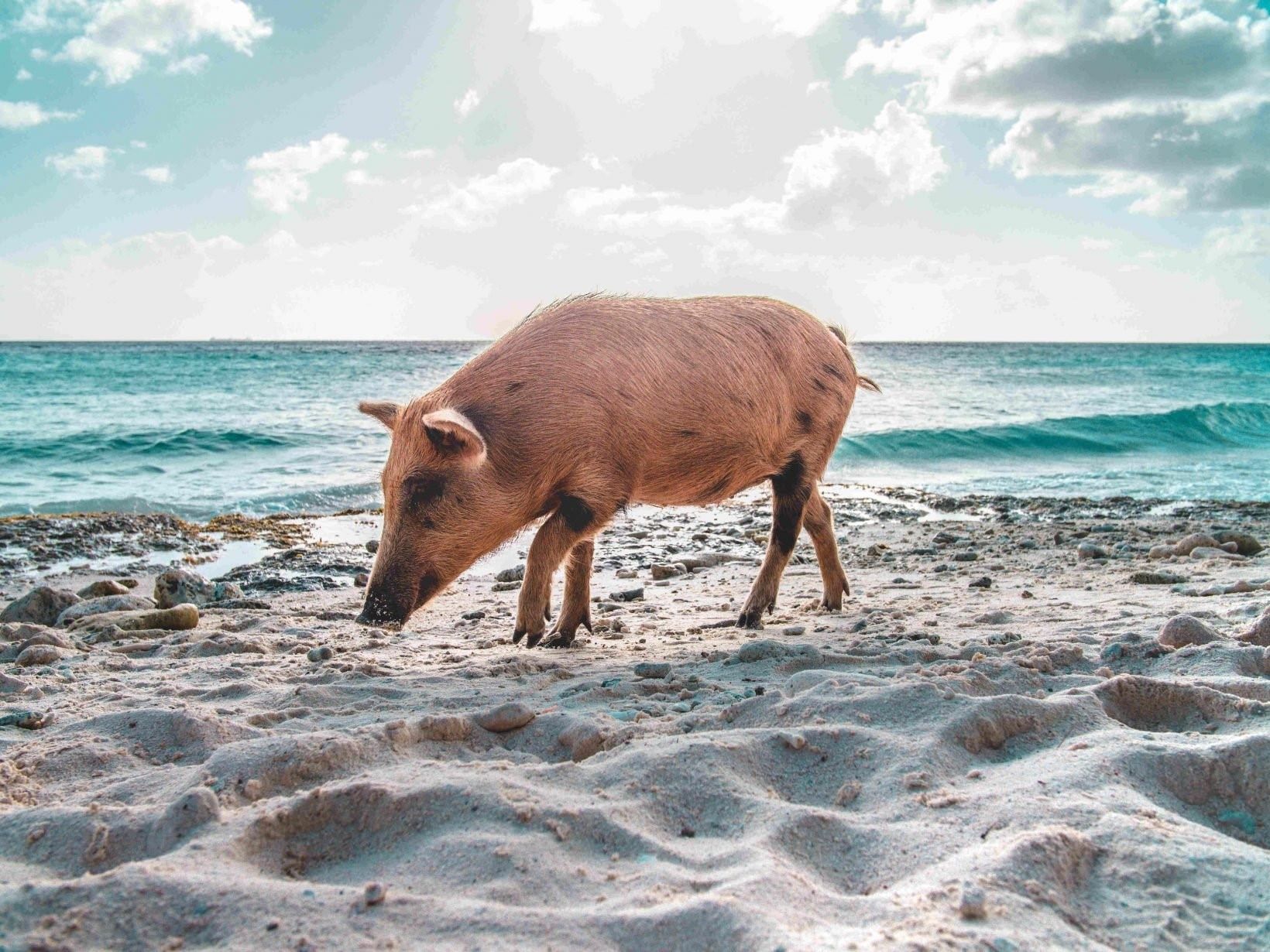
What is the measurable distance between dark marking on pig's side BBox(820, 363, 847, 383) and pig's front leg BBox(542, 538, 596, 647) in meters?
1.81

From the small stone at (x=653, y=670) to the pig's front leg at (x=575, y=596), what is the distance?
1131 mm

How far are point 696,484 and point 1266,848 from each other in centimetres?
349

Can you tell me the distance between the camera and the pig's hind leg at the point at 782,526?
18.6 feet

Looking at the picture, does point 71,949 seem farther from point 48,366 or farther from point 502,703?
point 48,366

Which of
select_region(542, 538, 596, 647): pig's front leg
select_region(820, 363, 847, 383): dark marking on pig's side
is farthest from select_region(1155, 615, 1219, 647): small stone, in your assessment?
select_region(542, 538, 596, 647): pig's front leg

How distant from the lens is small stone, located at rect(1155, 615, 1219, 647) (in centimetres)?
395

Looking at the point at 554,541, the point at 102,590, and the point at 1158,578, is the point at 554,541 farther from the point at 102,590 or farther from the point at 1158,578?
the point at 1158,578

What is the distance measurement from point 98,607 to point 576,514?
10.5 feet

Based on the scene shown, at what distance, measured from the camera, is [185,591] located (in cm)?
655

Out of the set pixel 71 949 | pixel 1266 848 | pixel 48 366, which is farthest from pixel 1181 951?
pixel 48 366

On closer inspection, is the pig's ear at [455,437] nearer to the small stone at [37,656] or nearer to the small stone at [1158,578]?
the small stone at [37,656]

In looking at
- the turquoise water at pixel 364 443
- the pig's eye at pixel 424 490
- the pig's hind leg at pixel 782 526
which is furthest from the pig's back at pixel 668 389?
the turquoise water at pixel 364 443

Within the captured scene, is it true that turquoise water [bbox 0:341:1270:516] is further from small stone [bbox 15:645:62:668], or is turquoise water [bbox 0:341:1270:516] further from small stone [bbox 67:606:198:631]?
small stone [bbox 15:645:62:668]

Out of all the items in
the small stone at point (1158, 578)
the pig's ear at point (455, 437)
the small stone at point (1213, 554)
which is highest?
the pig's ear at point (455, 437)
